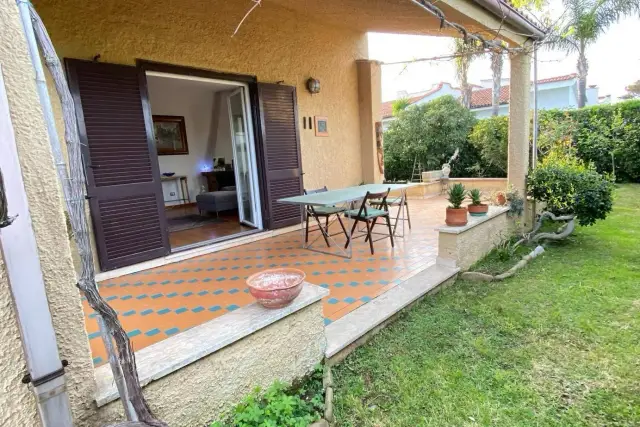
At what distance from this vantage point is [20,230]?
1059 millimetres

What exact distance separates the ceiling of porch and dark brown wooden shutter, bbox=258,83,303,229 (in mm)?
1175

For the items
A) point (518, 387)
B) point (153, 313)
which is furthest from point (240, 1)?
point (518, 387)

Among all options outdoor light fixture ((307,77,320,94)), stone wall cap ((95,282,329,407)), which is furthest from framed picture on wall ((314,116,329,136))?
stone wall cap ((95,282,329,407))

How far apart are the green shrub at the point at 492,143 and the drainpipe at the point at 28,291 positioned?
1017 cm

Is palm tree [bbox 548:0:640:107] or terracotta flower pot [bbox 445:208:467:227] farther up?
palm tree [bbox 548:0:640:107]

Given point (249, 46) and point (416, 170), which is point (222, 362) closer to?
point (249, 46)

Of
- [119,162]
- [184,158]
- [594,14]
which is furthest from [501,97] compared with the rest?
[119,162]

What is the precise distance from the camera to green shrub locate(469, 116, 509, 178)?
372 inches

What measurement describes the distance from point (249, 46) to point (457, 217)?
11.9 feet

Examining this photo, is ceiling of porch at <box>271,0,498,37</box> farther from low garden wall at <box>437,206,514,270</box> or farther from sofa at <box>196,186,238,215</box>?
sofa at <box>196,186,238,215</box>

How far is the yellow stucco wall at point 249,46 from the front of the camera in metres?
3.42

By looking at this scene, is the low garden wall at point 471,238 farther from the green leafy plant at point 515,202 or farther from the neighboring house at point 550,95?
the neighboring house at point 550,95

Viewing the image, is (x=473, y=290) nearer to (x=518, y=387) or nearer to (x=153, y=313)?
(x=518, y=387)

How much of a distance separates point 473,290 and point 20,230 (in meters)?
3.40
